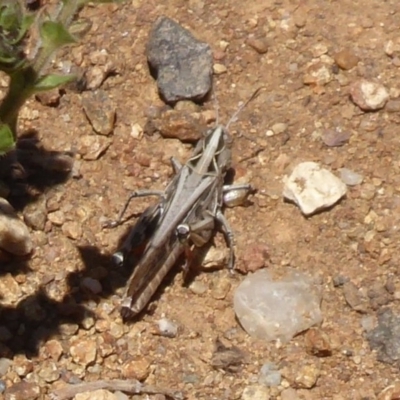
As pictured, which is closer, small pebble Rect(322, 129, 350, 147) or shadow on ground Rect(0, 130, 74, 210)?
shadow on ground Rect(0, 130, 74, 210)

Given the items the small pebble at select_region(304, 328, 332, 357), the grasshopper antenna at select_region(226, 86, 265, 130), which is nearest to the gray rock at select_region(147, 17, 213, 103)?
the grasshopper antenna at select_region(226, 86, 265, 130)

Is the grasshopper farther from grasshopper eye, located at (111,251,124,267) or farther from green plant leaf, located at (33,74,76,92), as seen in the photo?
green plant leaf, located at (33,74,76,92)

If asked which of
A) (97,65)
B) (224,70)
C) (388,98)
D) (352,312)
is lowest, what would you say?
(352,312)

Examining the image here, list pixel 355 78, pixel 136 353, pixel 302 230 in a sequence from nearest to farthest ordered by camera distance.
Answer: pixel 136 353, pixel 302 230, pixel 355 78

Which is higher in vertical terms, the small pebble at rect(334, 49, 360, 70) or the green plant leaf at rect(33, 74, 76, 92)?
the green plant leaf at rect(33, 74, 76, 92)

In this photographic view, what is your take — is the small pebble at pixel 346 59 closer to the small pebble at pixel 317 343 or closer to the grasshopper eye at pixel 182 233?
the grasshopper eye at pixel 182 233

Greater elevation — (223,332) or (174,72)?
(174,72)

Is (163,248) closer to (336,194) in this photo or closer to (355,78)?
(336,194)

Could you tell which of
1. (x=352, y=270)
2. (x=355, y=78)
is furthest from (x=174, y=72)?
(x=352, y=270)
